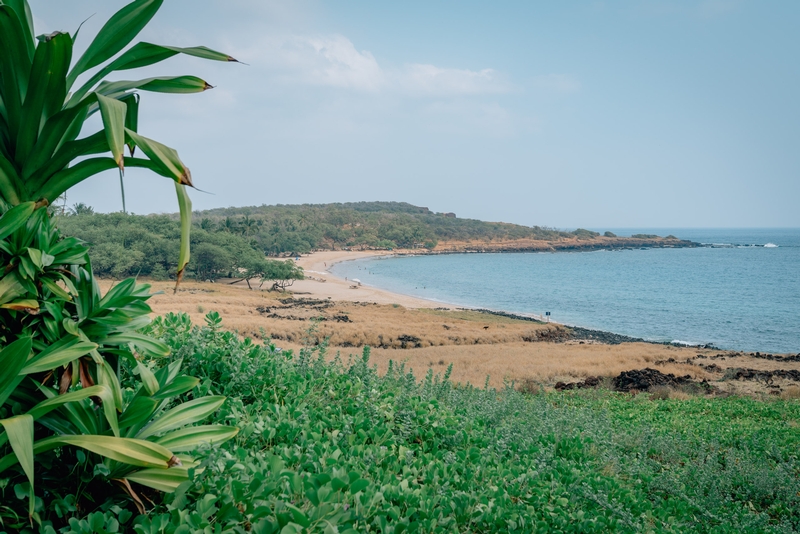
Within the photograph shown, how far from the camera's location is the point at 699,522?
11.2ft

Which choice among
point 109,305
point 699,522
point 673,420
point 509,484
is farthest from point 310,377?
point 673,420

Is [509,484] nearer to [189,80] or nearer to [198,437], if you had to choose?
[198,437]

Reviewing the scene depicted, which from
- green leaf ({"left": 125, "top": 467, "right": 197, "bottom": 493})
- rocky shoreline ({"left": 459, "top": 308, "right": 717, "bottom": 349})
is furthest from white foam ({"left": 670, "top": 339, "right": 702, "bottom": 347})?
green leaf ({"left": 125, "top": 467, "right": 197, "bottom": 493})

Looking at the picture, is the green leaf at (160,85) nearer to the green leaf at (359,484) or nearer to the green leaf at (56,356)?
the green leaf at (56,356)

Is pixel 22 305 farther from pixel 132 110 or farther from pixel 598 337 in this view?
pixel 598 337

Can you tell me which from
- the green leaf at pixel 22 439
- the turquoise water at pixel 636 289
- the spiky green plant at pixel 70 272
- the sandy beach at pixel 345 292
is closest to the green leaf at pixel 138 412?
the spiky green plant at pixel 70 272

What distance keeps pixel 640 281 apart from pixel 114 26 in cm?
7676

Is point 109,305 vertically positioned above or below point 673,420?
above

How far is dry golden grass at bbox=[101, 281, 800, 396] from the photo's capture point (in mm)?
14836

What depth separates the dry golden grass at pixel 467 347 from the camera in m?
14.8

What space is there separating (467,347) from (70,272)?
20.0 metres

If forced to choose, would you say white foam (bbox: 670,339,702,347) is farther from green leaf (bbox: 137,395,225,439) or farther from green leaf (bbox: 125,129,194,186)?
green leaf (bbox: 125,129,194,186)

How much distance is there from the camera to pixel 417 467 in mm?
2840

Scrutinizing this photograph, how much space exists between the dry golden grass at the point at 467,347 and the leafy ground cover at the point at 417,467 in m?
3.81
